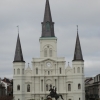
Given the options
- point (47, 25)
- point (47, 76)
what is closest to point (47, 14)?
point (47, 25)

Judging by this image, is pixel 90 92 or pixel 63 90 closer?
pixel 63 90

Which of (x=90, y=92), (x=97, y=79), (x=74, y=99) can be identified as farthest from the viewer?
(x=90, y=92)

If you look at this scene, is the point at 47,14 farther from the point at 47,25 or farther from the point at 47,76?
the point at 47,76

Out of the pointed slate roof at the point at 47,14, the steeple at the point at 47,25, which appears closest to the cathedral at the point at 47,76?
the steeple at the point at 47,25

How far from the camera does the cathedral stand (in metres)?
131

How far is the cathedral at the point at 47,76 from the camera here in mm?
131000

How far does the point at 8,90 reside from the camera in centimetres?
16988

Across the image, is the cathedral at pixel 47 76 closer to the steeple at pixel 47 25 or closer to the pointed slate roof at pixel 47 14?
the steeple at pixel 47 25

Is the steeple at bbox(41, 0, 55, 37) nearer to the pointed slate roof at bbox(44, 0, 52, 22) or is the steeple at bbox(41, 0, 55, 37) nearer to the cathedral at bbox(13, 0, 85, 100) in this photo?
the pointed slate roof at bbox(44, 0, 52, 22)

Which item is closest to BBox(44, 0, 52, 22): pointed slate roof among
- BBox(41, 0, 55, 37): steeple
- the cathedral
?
BBox(41, 0, 55, 37): steeple

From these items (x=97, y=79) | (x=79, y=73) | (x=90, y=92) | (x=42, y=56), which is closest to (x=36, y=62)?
(x=42, y=56)

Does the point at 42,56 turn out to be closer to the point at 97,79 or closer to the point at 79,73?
the point at 79,73

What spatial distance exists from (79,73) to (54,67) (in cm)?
683

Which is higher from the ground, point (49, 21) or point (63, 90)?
point (49, 21)
